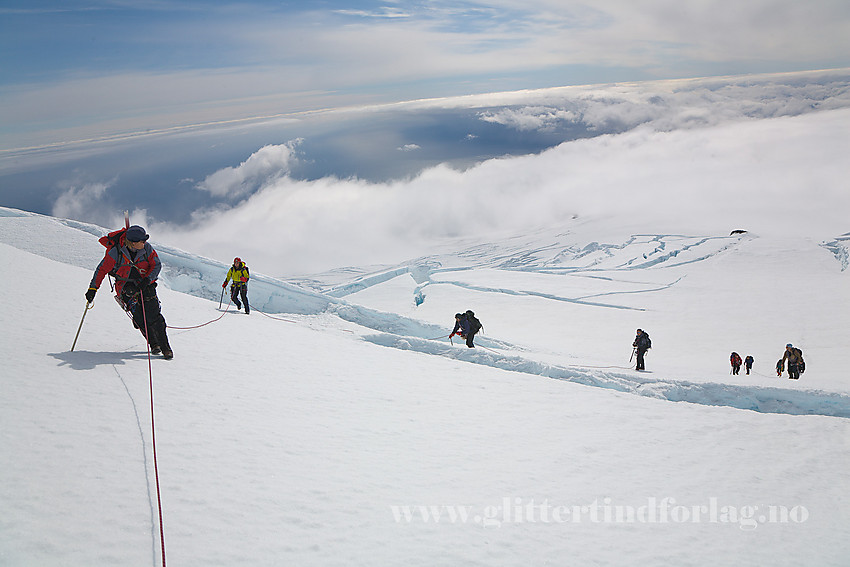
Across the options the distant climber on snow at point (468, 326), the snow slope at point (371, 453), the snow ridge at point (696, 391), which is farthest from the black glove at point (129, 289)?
the distant climber on snow at point (468, 326)

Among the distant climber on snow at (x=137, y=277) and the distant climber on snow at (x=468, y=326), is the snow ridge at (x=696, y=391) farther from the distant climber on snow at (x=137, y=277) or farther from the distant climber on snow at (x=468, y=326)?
the distant climber on snow at (x=137, y=277)

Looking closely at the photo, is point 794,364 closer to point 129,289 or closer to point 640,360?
point 640,360

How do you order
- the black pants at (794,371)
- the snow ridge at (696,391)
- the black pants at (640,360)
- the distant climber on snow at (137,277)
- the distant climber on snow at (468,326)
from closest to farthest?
the distant climber on snow at (137,277) < the snow ridge at (696,391) < the distant climber on snow at (468,326) < the black pants at (640,360) < the black pants at (794,371)

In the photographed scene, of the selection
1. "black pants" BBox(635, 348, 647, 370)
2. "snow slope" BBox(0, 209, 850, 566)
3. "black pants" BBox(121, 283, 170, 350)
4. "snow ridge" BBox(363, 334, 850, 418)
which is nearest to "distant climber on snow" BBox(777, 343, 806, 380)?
"snow slope" BBox(0, 209, 850, 566)

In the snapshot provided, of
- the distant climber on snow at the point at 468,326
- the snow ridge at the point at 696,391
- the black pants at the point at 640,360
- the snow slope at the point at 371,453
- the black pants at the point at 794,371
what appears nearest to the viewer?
the snow slope at the point at 371,453

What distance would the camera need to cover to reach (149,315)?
21.6 feet

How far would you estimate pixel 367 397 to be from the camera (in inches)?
262

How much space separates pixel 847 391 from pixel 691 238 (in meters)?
45.0

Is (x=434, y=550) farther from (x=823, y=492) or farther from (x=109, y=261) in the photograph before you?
(x=109, y=261)

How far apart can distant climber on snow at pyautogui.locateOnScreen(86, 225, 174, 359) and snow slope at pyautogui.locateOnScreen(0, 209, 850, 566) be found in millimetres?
394

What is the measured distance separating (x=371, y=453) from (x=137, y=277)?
4.15 metres

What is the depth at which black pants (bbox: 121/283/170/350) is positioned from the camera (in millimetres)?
6559

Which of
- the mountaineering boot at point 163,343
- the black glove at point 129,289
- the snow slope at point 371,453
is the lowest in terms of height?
the snow slope at point 371,453

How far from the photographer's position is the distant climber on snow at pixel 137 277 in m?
6.40
